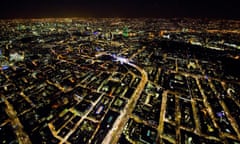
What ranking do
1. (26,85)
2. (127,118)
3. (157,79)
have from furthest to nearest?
1. (157,79)
2. (26,85)
3. (127,118)

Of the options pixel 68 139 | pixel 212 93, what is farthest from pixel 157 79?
pixel 68 139

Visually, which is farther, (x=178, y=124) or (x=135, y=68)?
(x=135, y=68)

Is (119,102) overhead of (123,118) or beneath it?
overhead

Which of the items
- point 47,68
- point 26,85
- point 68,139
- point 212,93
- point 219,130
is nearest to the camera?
point 68,139

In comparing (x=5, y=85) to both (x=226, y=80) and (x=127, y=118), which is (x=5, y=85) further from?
(x=226, y=80)

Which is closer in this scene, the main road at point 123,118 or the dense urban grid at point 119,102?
the main road at point 123,118

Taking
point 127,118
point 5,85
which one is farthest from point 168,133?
point 5,85

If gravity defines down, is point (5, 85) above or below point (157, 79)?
below

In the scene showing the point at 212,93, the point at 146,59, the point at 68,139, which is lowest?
the point at 68,139

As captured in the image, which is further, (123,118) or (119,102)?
(119,102)

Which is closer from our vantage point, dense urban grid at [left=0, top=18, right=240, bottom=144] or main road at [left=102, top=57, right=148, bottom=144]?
main road at [left=102, top=57, right=148, bottom=144]
